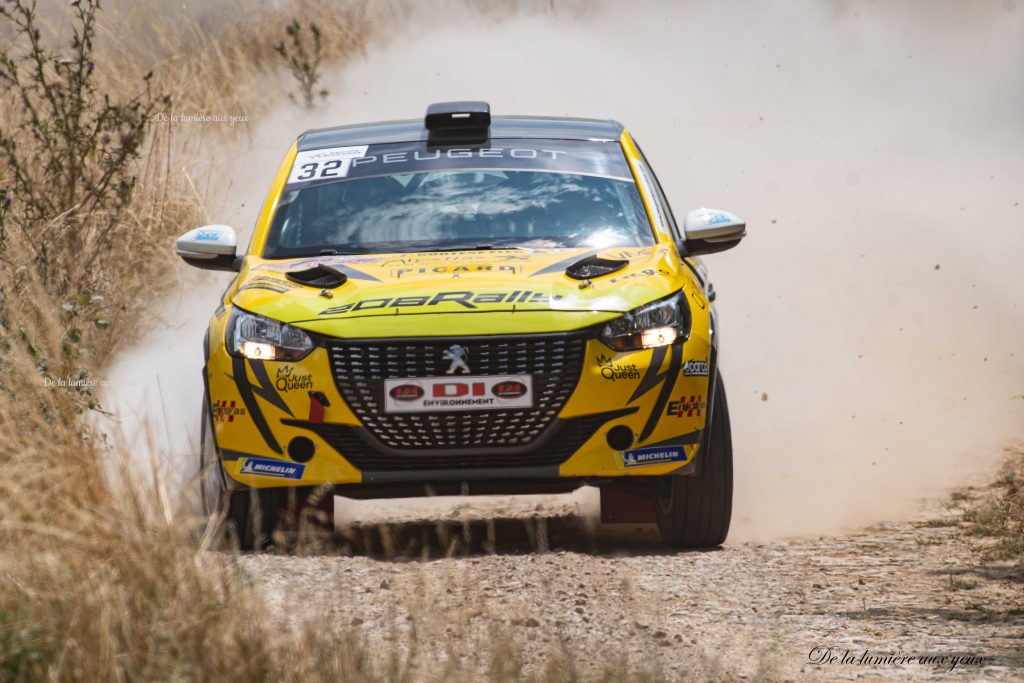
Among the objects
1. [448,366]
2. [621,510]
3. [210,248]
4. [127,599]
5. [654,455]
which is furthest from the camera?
[621,510]

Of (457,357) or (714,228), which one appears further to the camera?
(714,228)

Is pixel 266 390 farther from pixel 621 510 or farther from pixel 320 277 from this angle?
pixel 621 510

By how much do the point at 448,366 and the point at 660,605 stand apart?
118cm

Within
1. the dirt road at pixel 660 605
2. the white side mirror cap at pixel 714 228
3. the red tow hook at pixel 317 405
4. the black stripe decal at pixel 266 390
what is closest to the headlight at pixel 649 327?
the white side mirror cap at pixel 714 228

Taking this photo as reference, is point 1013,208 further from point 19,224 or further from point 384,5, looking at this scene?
point 19,224

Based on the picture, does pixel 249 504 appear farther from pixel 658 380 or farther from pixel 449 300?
pixel 658 380

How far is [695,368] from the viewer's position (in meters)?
6.54

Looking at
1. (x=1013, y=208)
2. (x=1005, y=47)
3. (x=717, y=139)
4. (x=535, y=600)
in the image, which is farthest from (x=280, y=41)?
(x=535, y=600)

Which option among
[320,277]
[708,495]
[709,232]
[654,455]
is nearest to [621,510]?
[708,495]

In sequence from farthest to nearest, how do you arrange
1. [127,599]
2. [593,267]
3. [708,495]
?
[708,495] < [593,267] < [127,599]

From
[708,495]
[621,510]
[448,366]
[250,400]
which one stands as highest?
[448,366]

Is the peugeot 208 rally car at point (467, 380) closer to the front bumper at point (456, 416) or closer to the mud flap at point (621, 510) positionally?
the front bumper at point (456, 416)

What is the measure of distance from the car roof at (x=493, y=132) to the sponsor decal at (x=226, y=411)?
75.6 inches

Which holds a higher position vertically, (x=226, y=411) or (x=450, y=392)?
(x=450, y=392)
